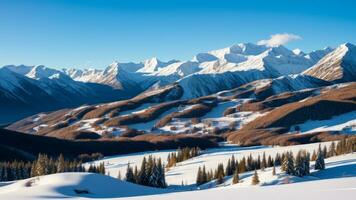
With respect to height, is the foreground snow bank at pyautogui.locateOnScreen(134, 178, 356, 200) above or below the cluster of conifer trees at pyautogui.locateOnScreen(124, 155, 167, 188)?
above

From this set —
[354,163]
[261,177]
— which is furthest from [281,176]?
[354,163]

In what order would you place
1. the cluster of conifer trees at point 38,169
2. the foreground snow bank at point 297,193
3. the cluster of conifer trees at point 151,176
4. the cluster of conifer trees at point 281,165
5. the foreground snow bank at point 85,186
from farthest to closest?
the cluster of conifer trees at point 38,169
the cluster of conifer trees at point 151,176
the cluster of conifer trees at point 281,165
the foreground snow bank at point 85,186
the foreground snow bank at point 297,193

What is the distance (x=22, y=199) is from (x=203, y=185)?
88.0m

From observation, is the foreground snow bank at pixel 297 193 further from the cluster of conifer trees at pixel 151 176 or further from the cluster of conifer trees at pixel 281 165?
the cluster of conifer trees at pixel 151 176

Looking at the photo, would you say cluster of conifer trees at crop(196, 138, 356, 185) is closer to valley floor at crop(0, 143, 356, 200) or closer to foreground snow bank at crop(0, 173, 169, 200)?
valley floor at crop(0, 143, 356, 200)

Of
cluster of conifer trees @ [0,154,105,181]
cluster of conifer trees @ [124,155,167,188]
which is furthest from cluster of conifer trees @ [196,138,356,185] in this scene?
cluster of conifer trees @ [0,154,105,181]

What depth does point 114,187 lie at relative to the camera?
67.8 metres

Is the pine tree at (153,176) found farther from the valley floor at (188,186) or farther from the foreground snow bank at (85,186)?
the foreground snow bank at (85,186)

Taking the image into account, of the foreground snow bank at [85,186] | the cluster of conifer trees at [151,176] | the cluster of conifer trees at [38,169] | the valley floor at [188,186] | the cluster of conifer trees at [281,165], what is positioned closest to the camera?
the valley floor at [188,186]

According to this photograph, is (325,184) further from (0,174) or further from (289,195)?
(0,174)

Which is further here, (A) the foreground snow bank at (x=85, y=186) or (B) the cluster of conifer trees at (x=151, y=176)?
(B) the cluster of conifer trees at (x=151, y=176)

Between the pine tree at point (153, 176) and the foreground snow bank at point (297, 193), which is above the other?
the foreground snow bank at point (297, 193)

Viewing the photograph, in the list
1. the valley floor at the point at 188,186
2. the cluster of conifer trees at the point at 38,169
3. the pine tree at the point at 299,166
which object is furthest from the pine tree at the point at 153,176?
the pine tree at the point at 299,166

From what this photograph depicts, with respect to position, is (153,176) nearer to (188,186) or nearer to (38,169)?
(188,186)
